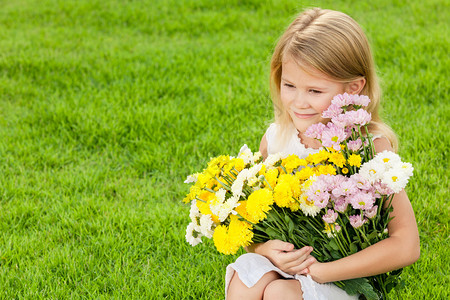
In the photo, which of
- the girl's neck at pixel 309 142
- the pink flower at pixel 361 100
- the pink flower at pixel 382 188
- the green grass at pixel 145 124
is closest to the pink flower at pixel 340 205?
the pink flower at pixel 382 188

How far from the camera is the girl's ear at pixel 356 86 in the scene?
2143 mm

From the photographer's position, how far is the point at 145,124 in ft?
13.0

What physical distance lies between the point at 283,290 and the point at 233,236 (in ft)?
0.81

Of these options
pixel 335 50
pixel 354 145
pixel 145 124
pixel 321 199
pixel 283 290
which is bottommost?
pixel 145 124

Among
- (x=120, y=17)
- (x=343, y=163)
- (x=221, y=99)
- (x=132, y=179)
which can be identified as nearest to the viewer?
(x=343, y=163)

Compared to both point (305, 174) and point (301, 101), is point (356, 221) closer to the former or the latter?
point (305, 174)

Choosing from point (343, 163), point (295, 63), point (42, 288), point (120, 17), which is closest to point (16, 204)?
point (42, 288)

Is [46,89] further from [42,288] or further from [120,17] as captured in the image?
[42,288]

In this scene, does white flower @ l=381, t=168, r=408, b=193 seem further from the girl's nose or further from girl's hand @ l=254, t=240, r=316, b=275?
the girl's nose

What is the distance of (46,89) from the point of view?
15.2ft

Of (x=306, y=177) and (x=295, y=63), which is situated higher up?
(x=295, y=63)

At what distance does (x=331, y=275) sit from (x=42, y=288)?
1.49m

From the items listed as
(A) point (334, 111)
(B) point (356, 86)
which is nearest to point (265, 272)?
(A) point (334, 111)

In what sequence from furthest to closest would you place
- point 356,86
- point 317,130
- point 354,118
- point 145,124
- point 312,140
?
1. point 145,124
2. point 312,140
3. point 356,86
4. point 317,130
5. point 354,118
